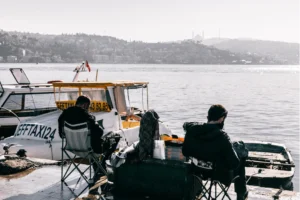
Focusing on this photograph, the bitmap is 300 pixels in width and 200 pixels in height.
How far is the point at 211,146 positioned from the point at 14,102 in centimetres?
935

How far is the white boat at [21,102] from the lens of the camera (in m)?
12.8

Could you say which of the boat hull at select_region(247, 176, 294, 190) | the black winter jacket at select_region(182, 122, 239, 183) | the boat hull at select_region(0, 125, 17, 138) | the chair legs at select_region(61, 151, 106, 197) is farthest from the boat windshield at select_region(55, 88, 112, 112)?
the black winter jacket at select_region(182, 122, 239, 183)

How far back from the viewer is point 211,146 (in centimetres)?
549

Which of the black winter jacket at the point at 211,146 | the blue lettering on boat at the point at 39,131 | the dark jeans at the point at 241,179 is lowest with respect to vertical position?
the blue lettering on boat at the point at 39,131

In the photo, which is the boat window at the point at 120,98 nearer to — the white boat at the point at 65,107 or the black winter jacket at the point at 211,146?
the white boat at the point at 65,107

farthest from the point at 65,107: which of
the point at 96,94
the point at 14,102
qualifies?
the point at 14,102

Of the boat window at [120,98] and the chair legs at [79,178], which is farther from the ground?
the boat window at [120,98]

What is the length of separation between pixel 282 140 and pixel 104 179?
1993 cm

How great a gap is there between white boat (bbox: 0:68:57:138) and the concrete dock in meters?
5.08

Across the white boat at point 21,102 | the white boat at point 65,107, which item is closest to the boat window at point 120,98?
the white boat at point 65,107

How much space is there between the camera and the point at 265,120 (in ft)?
112

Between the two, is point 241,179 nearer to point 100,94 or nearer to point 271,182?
point 271,182

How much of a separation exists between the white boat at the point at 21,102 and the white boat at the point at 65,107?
462 mm

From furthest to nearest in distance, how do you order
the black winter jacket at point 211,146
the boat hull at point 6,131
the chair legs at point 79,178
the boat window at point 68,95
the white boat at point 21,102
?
the boat window at point 68,95, the white boat at point 21,102, the boat hull at point 6,131, the chair legs at point 79,178, the black winter jacket at point 211,146
